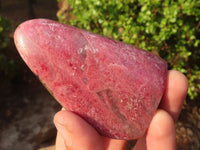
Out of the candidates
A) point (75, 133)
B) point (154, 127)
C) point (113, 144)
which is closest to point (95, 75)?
point (75, 133)

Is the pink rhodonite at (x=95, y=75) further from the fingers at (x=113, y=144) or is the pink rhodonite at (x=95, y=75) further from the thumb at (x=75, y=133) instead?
the fingers at (x=113, y=144)

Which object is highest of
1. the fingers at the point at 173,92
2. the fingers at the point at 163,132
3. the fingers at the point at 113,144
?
the fingers at the point at 173,92

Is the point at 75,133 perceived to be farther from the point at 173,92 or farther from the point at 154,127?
the point at 173,92

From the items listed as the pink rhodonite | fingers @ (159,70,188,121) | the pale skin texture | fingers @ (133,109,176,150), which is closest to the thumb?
the pale skin texture

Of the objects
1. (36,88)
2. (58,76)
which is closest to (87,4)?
(58,76)

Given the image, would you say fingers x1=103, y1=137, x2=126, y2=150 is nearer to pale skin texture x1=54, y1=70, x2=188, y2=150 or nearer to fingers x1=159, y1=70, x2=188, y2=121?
pale skin texture x1=54, y1=70, x2=188, y2=150

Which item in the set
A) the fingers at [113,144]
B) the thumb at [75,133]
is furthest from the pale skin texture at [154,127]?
the fingers at [113,144]

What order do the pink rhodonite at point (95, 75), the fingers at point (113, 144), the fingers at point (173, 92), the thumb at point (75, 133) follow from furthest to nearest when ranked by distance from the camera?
the fingers at point (113, 144) → the fingers at point (173, 92) → the pink rhodonite at point (95, 75) → the thumb at point (75, 133)
